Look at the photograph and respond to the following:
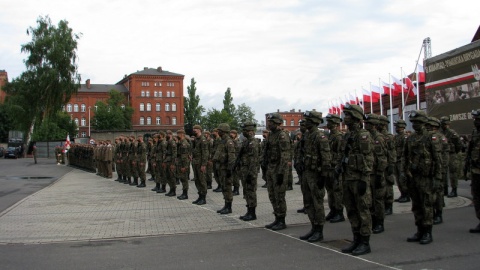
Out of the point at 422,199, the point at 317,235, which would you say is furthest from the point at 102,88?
the point at 422,199

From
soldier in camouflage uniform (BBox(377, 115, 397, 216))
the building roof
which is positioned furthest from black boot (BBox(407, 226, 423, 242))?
the building roof

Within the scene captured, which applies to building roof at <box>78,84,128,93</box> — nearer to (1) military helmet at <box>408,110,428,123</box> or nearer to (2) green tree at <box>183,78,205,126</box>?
(2) green tree at <box>183,78,205,126</box>

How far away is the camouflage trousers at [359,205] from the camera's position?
6348 millimetres

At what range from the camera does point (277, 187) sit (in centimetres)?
809

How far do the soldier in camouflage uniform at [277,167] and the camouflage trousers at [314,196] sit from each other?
608 mm

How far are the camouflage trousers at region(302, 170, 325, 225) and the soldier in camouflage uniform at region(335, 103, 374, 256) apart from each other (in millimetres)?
696

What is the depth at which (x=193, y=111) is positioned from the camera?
10300cm

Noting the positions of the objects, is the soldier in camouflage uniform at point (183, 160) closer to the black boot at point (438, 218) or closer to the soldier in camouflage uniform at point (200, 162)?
the soldier in camouflage uniform at point (200, 162)

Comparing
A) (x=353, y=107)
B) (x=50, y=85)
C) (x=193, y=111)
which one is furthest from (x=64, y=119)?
(x=353, y=107)

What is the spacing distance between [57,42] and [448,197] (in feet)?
148

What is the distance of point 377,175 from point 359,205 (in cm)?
113

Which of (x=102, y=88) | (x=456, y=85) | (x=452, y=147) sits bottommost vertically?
(x=452, y=147)

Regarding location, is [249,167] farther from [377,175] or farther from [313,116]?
[377,175]

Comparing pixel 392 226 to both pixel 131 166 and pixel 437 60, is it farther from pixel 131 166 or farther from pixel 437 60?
pixel 131 166
